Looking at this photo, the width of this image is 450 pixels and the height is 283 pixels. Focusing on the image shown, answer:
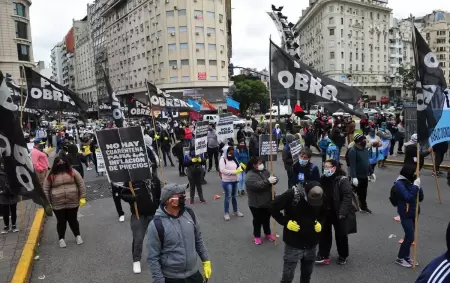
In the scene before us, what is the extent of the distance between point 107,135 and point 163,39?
4845cm

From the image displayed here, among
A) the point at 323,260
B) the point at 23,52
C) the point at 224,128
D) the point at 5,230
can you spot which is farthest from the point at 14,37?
→ the point at 323,260

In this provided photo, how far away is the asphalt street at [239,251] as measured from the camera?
5.20 m

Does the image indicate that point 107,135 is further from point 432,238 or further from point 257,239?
point 432,238

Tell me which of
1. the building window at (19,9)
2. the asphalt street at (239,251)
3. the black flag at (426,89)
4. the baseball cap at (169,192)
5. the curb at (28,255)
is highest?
the building window at (19,9)

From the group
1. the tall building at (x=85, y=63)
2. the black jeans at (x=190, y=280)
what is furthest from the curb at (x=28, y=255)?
the tall building at (x=85, y=63)

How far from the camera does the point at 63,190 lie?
6.12 meters

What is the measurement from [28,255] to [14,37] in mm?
57740

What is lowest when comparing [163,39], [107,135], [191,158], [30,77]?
[191,158]

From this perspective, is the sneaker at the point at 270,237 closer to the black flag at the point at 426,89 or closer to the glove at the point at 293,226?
the glove at the point at 293,226

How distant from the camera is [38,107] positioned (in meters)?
8.55

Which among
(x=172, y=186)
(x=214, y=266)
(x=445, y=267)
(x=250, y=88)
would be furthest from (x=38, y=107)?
(x=250, y=88)

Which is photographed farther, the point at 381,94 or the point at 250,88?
the point at 381,94

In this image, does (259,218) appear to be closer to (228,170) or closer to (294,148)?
(228,170)

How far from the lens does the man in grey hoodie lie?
10.8 feet
